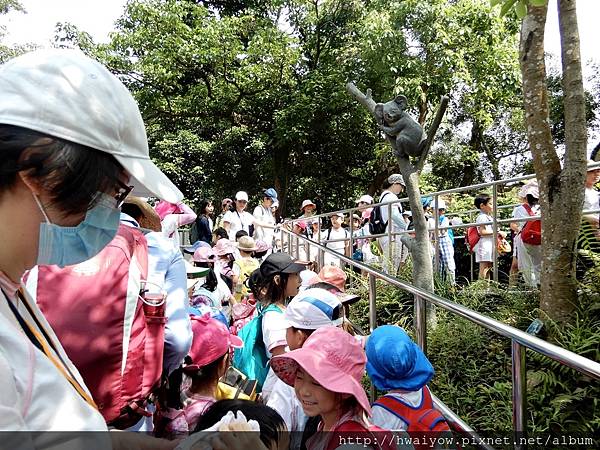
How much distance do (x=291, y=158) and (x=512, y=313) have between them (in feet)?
47.0

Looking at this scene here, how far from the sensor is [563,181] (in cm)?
369

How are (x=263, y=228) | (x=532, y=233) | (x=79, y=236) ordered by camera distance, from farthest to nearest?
(x=263, y=228) < (x=532, y=233) < (x=79, y=236)

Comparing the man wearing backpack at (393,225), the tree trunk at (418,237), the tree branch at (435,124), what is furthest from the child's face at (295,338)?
the man wearing backpack at (393,225)

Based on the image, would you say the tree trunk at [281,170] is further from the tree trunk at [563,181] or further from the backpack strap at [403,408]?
the backpack strap at [403,408]

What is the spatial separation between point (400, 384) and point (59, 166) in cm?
172

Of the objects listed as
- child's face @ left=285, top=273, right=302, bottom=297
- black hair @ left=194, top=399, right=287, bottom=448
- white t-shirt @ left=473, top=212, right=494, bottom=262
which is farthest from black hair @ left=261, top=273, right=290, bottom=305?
white t-shirt @ left=473, top=212, right=494, bottom=262

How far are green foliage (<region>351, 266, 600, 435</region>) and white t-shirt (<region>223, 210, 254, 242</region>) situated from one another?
409cm

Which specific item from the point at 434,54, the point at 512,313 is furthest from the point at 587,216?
the point at 434,54

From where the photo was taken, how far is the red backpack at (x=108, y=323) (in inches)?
52.9

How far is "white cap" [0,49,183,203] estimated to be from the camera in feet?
2.78

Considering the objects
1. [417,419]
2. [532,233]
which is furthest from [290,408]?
[532,233]

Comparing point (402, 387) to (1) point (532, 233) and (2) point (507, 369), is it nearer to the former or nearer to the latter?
(2) point (507, 369)

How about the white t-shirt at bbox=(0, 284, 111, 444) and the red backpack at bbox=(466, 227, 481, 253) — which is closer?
the white t-shirt at bbox=(0, 284, 111, 444)

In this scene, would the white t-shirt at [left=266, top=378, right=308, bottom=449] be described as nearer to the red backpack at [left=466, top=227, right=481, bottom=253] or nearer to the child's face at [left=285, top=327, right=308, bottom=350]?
the child's face at [left=285, top=327, right=308, bottom=350]
